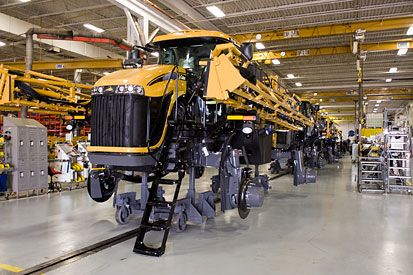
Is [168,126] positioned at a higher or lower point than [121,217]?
higher

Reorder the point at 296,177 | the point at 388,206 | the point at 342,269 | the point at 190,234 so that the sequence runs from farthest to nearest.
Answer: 1. the point at 296,177
2. the point at 388,206
3. the point at 190,234
4. the point at 342,269

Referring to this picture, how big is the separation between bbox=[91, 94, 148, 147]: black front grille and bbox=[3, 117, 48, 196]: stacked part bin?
13.9ft

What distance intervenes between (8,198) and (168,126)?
475 cm

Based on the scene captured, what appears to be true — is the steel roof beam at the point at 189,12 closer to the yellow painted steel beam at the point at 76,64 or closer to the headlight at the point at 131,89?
the yellow painted steel beam at the point at 76,64

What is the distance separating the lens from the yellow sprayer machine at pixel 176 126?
13.1 feet

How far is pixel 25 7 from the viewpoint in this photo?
1162cm

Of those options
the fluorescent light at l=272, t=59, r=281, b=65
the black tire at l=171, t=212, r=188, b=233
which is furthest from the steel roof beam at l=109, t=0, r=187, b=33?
the fluorescent light at l=272, t=59, r=281, b=65

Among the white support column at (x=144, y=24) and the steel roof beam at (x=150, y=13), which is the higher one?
the steel roof beam at (x=150, y=13)

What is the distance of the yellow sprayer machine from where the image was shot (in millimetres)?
3998

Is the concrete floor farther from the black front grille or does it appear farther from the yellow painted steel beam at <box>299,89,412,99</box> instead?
the yellow painted steel beam at <box>299,89,412,99</box>

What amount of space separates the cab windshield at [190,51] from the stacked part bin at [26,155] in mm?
4127

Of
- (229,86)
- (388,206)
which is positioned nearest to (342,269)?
(229,86)

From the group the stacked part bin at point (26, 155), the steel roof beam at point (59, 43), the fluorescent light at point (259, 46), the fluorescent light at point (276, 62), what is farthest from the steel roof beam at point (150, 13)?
the fluorescent light at point (276, 62)

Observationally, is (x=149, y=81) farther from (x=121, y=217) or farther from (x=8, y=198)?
(x=8, y=198)
